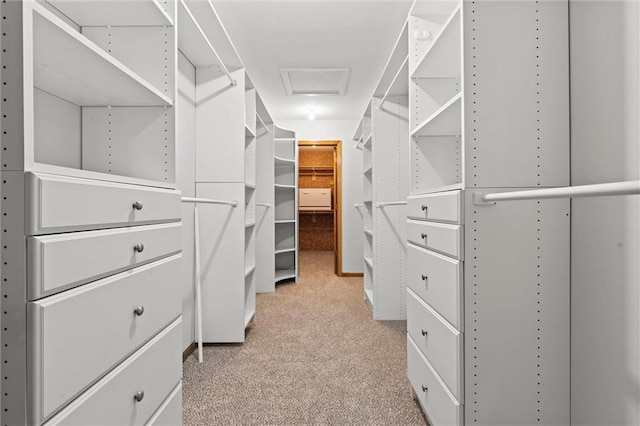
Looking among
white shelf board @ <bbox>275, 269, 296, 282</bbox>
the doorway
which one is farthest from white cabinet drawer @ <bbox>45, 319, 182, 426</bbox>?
the doorway

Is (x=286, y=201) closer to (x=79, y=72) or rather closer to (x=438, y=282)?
(x=438, y=282)

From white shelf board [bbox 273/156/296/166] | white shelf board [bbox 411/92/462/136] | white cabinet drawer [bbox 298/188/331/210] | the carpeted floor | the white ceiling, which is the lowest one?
the carpeted floor

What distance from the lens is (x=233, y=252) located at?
252cm

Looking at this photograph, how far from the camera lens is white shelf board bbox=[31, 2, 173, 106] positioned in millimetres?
894

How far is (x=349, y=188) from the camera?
534 centimetres

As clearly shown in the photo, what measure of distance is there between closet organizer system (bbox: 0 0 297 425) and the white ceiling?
2.85 feet

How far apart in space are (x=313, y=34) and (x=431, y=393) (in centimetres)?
264

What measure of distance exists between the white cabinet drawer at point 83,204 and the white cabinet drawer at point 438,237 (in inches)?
41.2

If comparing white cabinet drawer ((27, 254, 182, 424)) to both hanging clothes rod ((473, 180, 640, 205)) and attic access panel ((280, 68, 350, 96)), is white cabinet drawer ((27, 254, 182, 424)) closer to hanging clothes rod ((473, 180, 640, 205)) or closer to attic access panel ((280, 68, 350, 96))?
hanging clothes rod ((473, 180, 640, 205))

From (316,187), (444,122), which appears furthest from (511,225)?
(316,187)

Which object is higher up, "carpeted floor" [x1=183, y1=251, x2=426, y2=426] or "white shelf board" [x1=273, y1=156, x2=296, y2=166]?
"white shelf board" [x1=273, y1=156, x2=296, y2=166]

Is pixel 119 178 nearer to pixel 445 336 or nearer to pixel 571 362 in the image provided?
pixel 445 336

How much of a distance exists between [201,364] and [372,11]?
8.57 feet

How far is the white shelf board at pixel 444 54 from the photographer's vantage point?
4.59 ft
